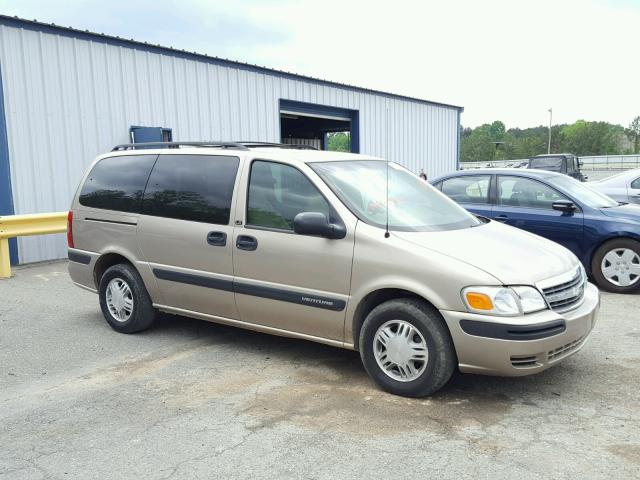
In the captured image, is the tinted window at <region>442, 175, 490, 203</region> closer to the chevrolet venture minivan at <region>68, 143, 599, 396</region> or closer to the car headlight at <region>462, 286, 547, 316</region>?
the chevrolet venture minivan at <region>68, 143, 599, 396</region>

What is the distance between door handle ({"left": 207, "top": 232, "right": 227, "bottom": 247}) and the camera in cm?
491

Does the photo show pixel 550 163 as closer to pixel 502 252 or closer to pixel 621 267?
pixel 621 267

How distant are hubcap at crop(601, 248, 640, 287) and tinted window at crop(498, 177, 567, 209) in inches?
37.6

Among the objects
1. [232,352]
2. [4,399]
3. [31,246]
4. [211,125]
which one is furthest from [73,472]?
[211,125]

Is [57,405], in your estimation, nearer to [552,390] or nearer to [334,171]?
[334,171]

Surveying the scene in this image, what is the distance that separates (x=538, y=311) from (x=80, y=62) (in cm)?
928

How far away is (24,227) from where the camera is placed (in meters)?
9.05

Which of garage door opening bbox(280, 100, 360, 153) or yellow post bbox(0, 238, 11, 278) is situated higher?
garage door opening bbox(280, 100, 360, 153)

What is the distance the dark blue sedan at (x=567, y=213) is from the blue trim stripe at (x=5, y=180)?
6933 mm

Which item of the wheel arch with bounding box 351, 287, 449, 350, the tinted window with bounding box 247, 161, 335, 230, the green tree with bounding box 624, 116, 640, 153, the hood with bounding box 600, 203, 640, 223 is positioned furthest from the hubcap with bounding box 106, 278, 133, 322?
the green tree with bounding box 624, 116, 640, 153

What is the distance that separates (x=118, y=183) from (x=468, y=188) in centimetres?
489

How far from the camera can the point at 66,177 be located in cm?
1030

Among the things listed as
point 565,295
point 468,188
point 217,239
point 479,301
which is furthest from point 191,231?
point 468,188

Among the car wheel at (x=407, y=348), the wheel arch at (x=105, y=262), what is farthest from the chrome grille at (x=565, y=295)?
the wheel arch at (x=105, y=262)
